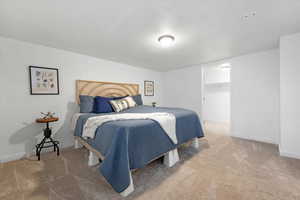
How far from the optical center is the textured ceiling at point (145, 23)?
1.41m

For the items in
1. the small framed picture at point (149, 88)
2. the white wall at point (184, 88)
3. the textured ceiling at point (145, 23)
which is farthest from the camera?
the small framed picture at point (149, 88)

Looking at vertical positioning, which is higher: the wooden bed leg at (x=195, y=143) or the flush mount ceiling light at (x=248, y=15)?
the flush mount ceiling light at (x=248, y=15)

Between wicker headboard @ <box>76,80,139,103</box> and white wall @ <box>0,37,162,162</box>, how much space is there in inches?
5.5

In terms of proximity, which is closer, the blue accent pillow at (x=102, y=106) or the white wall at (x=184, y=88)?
the blue accent pillow at (x=102, y=106)

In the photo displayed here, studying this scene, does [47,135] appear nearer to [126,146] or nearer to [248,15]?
[126,146]

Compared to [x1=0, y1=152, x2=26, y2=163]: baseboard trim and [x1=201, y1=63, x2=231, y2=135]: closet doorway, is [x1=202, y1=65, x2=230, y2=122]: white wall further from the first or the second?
[x1=0, y1=152, x2=26, y2=163]: baseboard trim

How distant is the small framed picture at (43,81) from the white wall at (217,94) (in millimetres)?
4709

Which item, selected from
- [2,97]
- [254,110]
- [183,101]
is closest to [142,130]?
[2,97]

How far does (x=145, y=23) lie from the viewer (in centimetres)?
176

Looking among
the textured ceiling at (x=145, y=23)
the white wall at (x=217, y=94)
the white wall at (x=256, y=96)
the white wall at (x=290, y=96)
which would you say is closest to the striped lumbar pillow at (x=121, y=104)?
the textured ceiling at (x=145, y=23)

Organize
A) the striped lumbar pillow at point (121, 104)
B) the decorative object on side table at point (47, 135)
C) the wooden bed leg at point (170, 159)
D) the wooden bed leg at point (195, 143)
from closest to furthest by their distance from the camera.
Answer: the wooden bed leg at point (170, 159)
the decorative object on side table at point (47, 135)
the wooden bed leg at point (195, 143)
the striped lumbar pillow at point (121, 104)

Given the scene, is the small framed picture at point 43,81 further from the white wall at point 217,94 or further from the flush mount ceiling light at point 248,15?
the white wall at point 217,94

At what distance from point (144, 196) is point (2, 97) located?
2756 millimetres

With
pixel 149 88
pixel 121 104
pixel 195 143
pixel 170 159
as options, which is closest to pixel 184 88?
pixel 149 88
